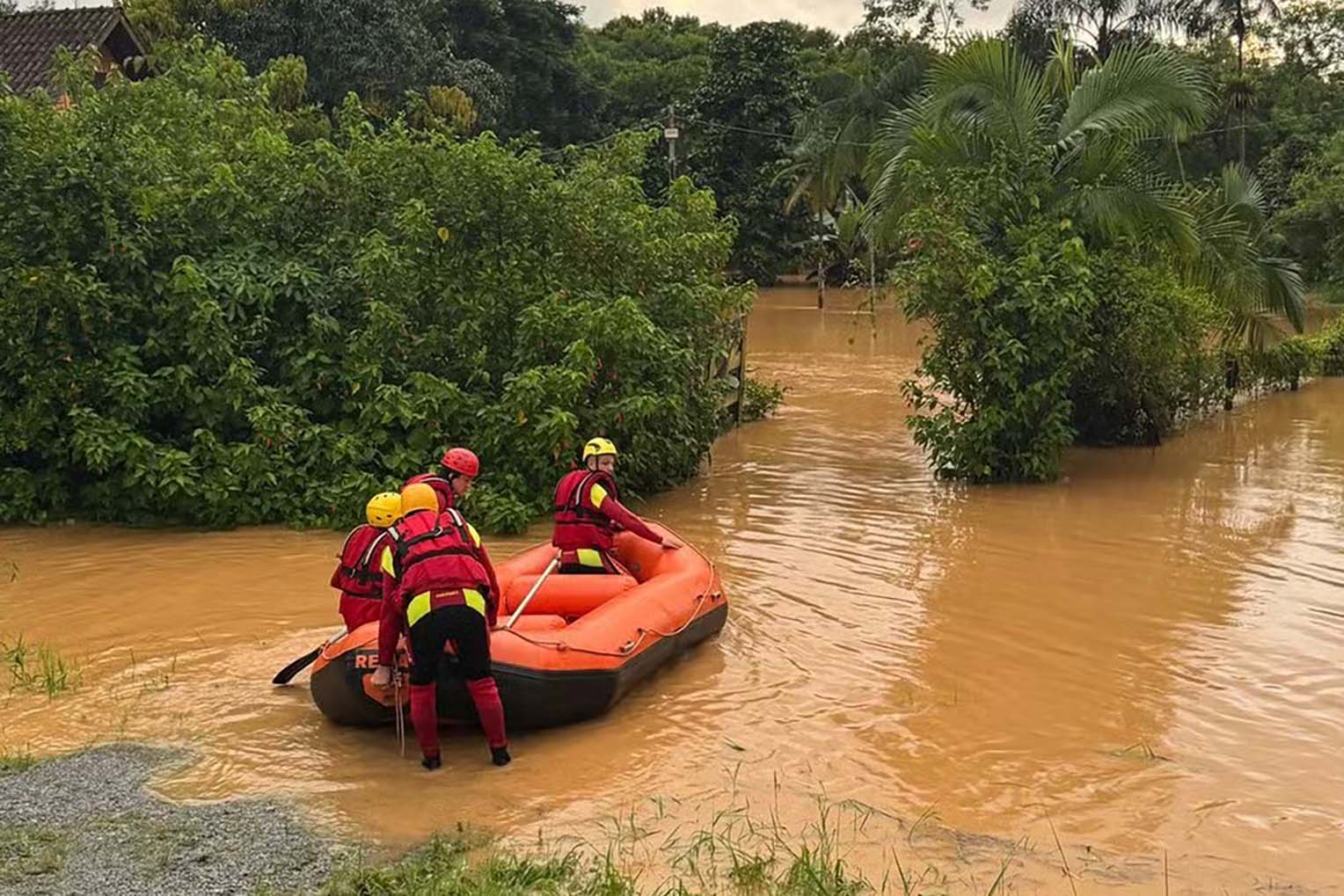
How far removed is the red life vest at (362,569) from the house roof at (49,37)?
1725cm

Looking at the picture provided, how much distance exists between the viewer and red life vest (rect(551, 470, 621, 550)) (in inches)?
336

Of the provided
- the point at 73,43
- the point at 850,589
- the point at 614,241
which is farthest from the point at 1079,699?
the point at 73,43

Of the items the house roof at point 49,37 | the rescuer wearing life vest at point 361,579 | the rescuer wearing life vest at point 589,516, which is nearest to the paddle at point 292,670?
the rescuer wearing life vest at point 361,579

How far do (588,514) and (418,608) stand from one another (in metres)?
2.37

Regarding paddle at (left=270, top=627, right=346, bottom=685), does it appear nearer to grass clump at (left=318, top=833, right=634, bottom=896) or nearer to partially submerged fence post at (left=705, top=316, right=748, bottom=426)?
grass clump at (left=318, top=833, right=634, bottom=896)

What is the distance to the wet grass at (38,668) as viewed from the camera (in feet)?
24.5

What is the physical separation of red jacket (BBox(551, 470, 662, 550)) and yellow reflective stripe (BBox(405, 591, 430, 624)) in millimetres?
2289

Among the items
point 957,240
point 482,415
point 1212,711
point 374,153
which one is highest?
point 374,153

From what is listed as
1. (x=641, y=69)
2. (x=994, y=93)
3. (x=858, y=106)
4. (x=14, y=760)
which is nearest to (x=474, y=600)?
(x=14, y=760)

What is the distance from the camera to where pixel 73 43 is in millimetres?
22219

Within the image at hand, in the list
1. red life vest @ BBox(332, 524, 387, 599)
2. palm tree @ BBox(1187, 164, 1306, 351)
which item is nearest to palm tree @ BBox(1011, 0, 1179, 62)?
palm tree @ BBox(1187, 164, 1306, 351)

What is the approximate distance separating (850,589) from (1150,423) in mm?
7989

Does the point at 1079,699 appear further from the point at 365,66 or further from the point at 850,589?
the point at 365,66

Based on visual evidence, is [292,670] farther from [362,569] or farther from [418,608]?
[418,608]
